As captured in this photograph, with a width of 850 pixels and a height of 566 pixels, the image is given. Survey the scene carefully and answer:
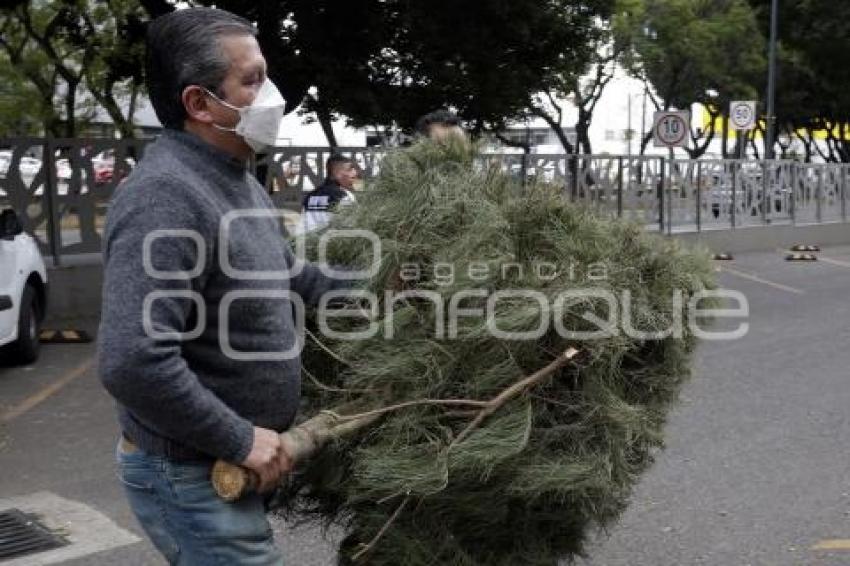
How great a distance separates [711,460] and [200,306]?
4.26 m

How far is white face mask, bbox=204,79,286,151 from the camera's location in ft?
7.22

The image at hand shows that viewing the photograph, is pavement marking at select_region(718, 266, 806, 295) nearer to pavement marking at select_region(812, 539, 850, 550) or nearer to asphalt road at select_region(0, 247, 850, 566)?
asphalt road at select_region(0, 247, 850, 566)

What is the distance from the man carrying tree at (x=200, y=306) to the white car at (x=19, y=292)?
6.32 metres

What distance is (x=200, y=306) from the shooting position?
7.06ft

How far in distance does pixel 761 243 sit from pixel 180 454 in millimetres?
18849

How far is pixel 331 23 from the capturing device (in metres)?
12.6

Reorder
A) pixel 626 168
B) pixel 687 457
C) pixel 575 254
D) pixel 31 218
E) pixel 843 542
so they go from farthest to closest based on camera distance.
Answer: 1. pixel 626 168
2. pixel 31 218
3. pixel 687 457
4. pixel 843 542
5. pixel 575 254

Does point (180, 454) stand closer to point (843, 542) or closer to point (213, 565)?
point (213, 565)

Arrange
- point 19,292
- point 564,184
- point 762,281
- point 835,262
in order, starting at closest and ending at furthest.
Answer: point 564,184 → point 19,292 → point 762,281 → point 835,262

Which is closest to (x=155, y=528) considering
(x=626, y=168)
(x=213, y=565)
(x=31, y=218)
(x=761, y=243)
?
(x=213, y=565)

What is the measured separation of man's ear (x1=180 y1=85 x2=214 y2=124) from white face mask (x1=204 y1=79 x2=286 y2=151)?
0.06ft

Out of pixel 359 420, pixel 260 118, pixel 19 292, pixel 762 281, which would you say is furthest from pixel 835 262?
pixel 260 118

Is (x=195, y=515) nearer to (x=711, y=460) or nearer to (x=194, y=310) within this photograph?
(x=194, y=310)

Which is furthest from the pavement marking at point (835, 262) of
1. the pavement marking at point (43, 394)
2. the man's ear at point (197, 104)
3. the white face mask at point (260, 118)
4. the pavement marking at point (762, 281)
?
the man's ear at point (197, 104)
